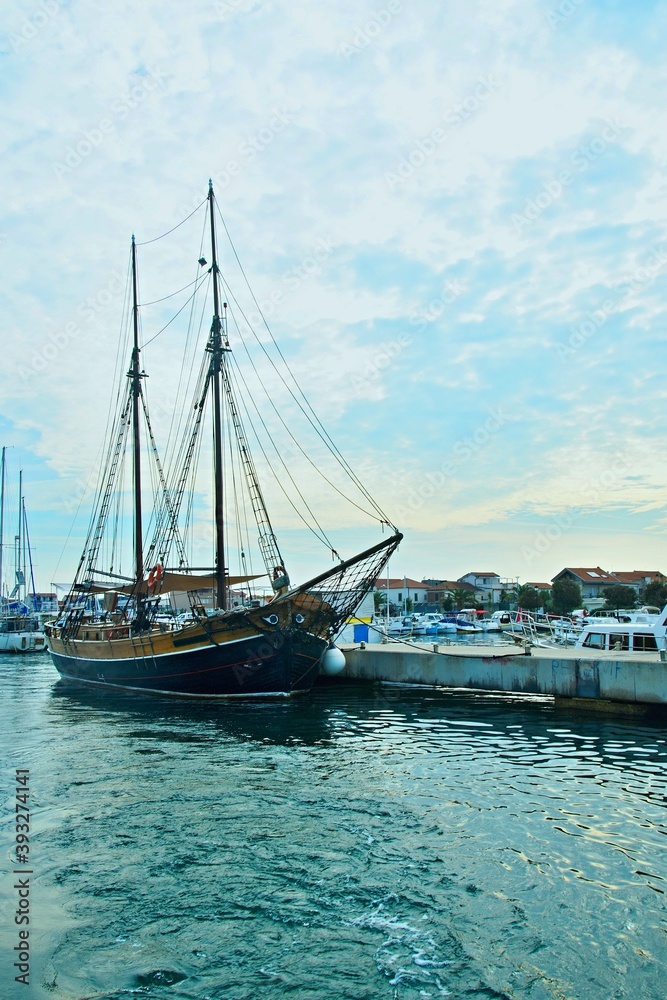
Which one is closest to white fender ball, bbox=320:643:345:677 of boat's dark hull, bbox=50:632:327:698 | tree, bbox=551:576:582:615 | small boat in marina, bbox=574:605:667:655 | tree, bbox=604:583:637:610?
boat's dark hull, bbox=50:632:327:698

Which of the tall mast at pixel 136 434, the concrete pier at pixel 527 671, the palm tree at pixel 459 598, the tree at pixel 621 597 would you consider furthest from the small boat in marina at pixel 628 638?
the palm tree at pixel 459 598

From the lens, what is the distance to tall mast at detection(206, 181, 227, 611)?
1206 inches

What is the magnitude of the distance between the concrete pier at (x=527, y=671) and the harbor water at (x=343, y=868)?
114 inches

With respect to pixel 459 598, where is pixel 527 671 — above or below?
below

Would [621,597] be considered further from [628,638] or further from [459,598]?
[628,638]

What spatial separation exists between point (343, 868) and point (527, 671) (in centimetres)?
1669

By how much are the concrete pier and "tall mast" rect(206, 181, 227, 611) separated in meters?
7.60

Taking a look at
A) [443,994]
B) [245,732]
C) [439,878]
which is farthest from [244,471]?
[443,994]

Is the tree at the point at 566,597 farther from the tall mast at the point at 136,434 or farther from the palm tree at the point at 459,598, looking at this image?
the tall mast at the point at 136,434

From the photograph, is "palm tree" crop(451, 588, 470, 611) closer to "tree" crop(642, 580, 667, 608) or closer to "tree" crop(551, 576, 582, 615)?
"tree" crop(551, 576, 582, 615)

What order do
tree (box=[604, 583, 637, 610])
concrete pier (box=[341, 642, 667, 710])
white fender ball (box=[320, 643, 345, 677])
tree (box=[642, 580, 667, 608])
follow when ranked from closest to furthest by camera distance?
concrete pier (box=[341, 642, 667, 710]) → white fender ball (box=[320, 643, 345, 677]) → tree (box=[642, 580, 667, 608]) → tree (box=[604, 583, 637, 610])

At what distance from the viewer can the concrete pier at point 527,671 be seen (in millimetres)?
21516

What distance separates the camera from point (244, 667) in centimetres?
2652

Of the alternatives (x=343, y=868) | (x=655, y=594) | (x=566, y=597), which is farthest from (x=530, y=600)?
(x=343, y=868)
